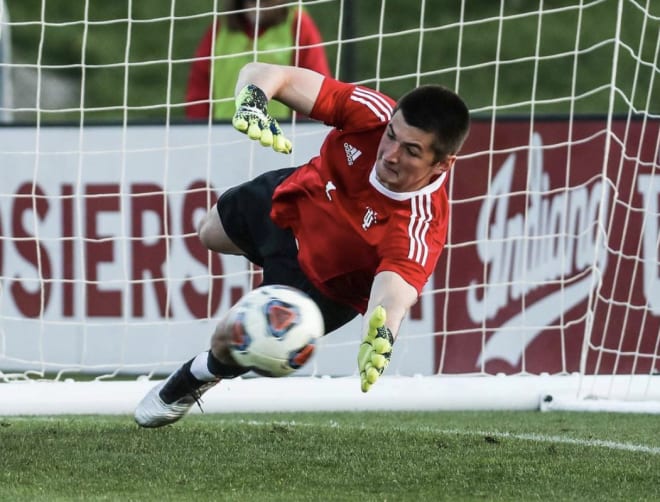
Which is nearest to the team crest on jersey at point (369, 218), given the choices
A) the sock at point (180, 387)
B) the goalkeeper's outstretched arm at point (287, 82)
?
the goalkeeper's outstretched arm at point (287, 82)

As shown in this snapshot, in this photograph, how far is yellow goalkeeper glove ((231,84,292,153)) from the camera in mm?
4164

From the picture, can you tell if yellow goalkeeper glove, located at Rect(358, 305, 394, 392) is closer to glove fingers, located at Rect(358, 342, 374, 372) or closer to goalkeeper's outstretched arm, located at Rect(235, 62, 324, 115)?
glove fingers, located at Rect(358, 342, 374, 372)

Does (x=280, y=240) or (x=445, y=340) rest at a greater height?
(x=280, y=240)

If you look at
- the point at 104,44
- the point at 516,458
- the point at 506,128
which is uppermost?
the point at 506,128

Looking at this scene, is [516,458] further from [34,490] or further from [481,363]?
[481,363]

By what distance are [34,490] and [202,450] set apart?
2.98ft

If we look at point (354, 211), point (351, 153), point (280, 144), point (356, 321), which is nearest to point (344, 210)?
point (354, 211)

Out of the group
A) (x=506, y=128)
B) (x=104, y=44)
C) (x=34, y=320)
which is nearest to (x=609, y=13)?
(x=104, y=44)

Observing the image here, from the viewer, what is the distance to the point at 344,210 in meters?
5.02

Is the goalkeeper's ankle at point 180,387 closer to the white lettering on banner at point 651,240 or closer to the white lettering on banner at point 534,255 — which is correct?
the white lettering on banner at point 534,255

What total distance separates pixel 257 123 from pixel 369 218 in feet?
2.79

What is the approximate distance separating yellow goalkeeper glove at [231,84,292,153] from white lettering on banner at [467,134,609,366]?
3.52 meters

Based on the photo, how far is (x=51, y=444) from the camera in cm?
534

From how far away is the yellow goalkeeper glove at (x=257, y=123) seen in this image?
416 centimetres
